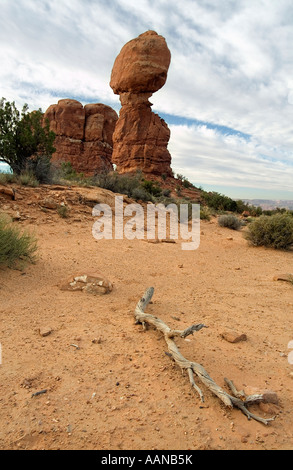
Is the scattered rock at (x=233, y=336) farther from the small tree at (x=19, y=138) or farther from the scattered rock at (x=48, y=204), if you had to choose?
the small tree at (x=19, y=138)

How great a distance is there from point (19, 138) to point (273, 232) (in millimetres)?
9396

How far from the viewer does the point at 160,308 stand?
3.49m

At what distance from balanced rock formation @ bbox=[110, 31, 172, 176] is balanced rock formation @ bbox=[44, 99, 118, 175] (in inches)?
357

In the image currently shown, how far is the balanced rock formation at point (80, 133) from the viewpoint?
36344 mm

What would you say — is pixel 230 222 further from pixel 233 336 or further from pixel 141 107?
pixel 141 107

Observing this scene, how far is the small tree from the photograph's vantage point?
1017 cm

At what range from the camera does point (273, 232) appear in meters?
7.75

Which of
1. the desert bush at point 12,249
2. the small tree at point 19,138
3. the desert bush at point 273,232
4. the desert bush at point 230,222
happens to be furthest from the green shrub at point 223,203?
the desert bush at point 12,249

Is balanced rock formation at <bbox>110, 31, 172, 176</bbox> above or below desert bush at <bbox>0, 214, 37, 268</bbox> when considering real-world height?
above

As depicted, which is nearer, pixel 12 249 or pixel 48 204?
pixel 12 249

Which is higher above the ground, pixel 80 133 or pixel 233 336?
pixel 80 133

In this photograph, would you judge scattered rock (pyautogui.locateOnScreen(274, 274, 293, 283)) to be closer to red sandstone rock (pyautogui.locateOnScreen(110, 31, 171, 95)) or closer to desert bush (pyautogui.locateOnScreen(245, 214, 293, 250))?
desert bush (pyautogui.locateOnScreen(245, 214, 293, 250))

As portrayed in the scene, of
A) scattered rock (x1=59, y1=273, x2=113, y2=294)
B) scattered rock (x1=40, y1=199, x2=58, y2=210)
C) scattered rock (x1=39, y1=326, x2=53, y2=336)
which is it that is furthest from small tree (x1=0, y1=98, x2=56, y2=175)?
scattered rock (x1=39, y1=326, x2=53, y2=336)

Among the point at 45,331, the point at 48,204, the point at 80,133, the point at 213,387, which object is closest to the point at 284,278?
the point at 213,387
